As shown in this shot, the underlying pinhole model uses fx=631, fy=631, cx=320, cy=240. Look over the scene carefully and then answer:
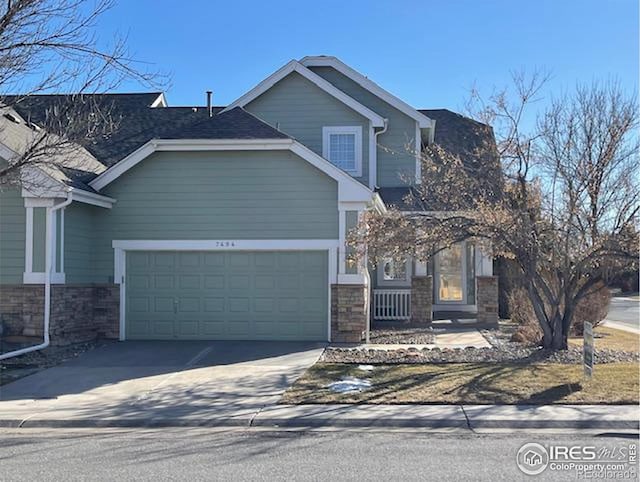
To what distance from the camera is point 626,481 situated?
605 cm

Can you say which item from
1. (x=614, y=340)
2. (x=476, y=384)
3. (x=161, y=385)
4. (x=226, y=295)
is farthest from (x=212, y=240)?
(x=614, y=340)

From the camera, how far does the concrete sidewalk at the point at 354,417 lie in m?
8.07

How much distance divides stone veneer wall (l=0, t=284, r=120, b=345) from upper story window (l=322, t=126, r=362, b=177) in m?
7.70

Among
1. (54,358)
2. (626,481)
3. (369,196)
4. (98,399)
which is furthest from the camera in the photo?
(369,196)

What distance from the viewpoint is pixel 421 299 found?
17.8 m

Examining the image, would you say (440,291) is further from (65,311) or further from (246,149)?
(65,311)

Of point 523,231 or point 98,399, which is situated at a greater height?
point 523,231

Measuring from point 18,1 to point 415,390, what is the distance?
875 cm

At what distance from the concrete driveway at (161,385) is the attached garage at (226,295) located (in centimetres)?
47

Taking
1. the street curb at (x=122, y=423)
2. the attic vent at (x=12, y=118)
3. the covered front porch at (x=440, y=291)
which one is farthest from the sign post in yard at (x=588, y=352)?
the attic vent at (x=12, y=118)

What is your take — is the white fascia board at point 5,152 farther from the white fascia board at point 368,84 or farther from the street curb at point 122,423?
the white fascia board at point 368,84

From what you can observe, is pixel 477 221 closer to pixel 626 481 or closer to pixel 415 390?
pixel 415 390

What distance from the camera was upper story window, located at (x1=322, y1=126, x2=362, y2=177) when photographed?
19.1 meters

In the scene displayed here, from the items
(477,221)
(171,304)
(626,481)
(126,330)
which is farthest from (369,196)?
(626,481)
